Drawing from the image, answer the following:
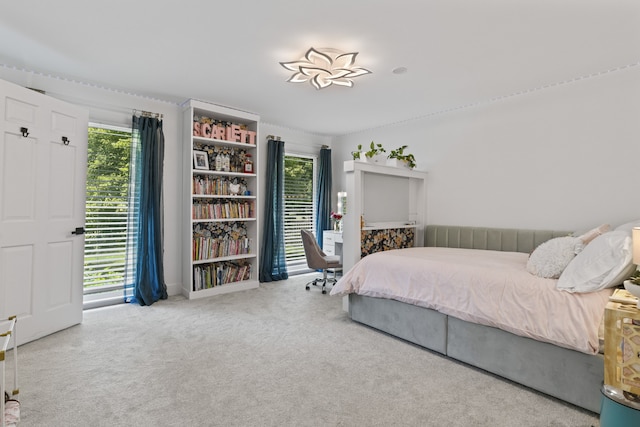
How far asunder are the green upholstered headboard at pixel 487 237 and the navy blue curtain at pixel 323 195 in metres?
2.10

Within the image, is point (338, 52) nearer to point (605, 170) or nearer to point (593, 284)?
point (593, 284)

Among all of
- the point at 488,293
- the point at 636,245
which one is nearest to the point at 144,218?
the point at 488,293

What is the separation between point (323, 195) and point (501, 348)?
14.1 feet

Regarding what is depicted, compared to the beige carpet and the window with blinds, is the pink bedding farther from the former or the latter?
the window with blinds

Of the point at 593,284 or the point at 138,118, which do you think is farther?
the point at 138,118

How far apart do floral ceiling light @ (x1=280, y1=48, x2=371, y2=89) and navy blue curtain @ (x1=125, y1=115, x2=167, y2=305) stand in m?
2.06

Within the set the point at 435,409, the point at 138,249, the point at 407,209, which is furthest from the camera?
the point at 407,209

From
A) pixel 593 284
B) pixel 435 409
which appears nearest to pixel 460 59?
pixel 593 284

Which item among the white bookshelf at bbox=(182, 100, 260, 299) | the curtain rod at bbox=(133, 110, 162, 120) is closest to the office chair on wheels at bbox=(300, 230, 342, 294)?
the white bookshelf at bbox=(182, 100, 260, 299)

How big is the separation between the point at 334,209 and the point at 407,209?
6.45 feet

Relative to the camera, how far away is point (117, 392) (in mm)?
2168

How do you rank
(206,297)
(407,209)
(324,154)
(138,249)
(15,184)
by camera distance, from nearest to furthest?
(15,184)
(138,249)
(206,297)
(407,209)
(324,154)

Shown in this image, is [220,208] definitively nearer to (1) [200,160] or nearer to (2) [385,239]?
(1) [200,160]

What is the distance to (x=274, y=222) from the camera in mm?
5574
